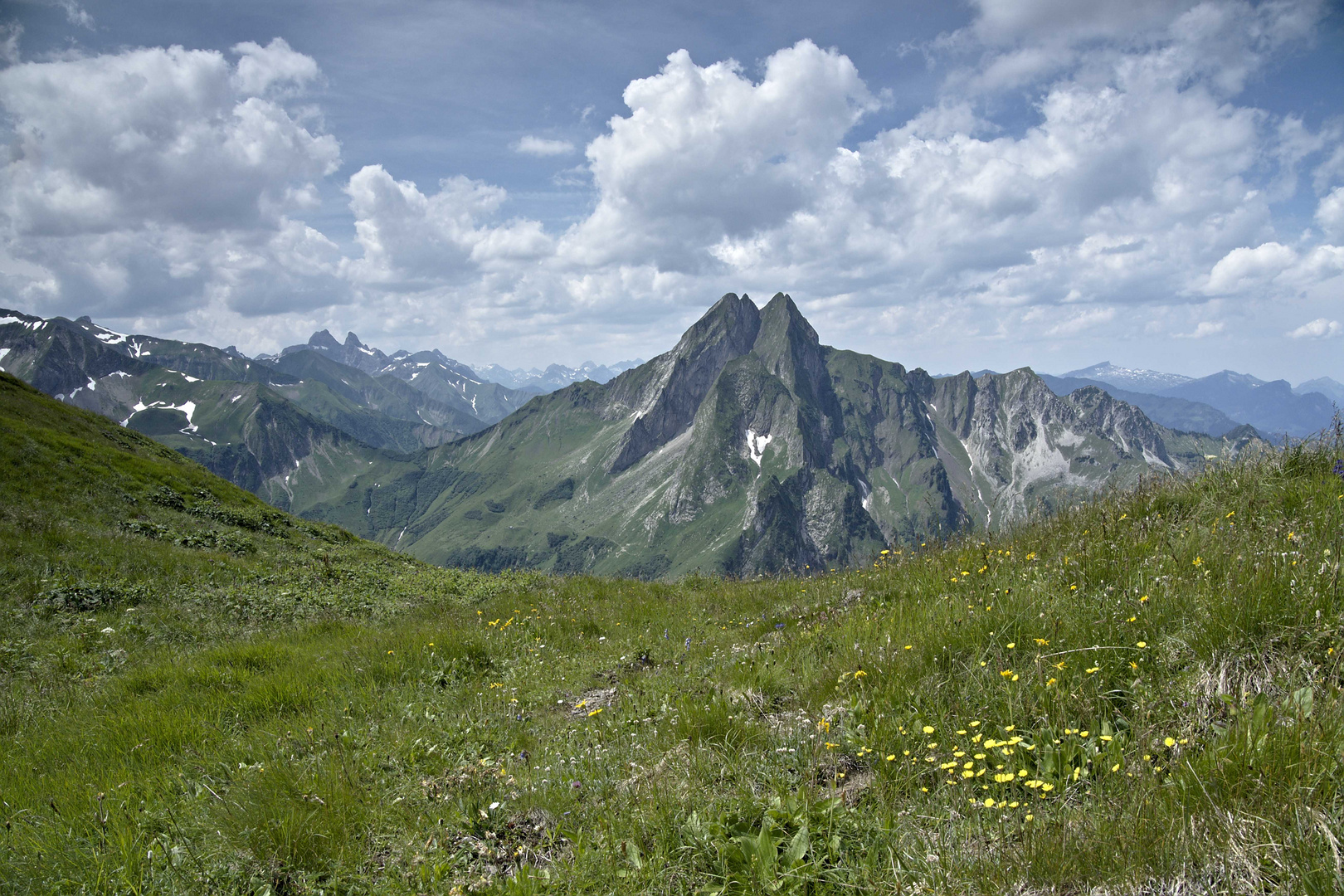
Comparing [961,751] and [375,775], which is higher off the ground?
[961,751]

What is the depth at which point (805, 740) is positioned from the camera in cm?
471

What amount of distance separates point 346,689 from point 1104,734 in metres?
7.56

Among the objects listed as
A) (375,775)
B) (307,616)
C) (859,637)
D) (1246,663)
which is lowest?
(307,616)

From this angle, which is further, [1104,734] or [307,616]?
[307,616]

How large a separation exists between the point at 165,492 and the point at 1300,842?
35.2 meters

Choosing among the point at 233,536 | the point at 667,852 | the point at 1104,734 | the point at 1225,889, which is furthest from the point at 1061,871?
the point at 233,536

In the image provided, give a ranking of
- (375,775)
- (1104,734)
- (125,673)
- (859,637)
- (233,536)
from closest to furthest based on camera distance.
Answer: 1. (1104,734)
2. (375,775)
3. (859,637)
4. (125,673)
5. (233,536)

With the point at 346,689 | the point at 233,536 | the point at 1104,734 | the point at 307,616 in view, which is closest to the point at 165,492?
the point at 233,536

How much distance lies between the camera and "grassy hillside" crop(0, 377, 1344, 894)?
124 inches

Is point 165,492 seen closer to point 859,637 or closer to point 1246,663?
point 859,637

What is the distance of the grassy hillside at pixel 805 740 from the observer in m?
3.15

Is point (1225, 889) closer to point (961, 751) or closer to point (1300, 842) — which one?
point (1300, 842)

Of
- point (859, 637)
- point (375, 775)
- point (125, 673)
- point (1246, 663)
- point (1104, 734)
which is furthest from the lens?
point (125, 673)

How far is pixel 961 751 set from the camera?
385 cm
